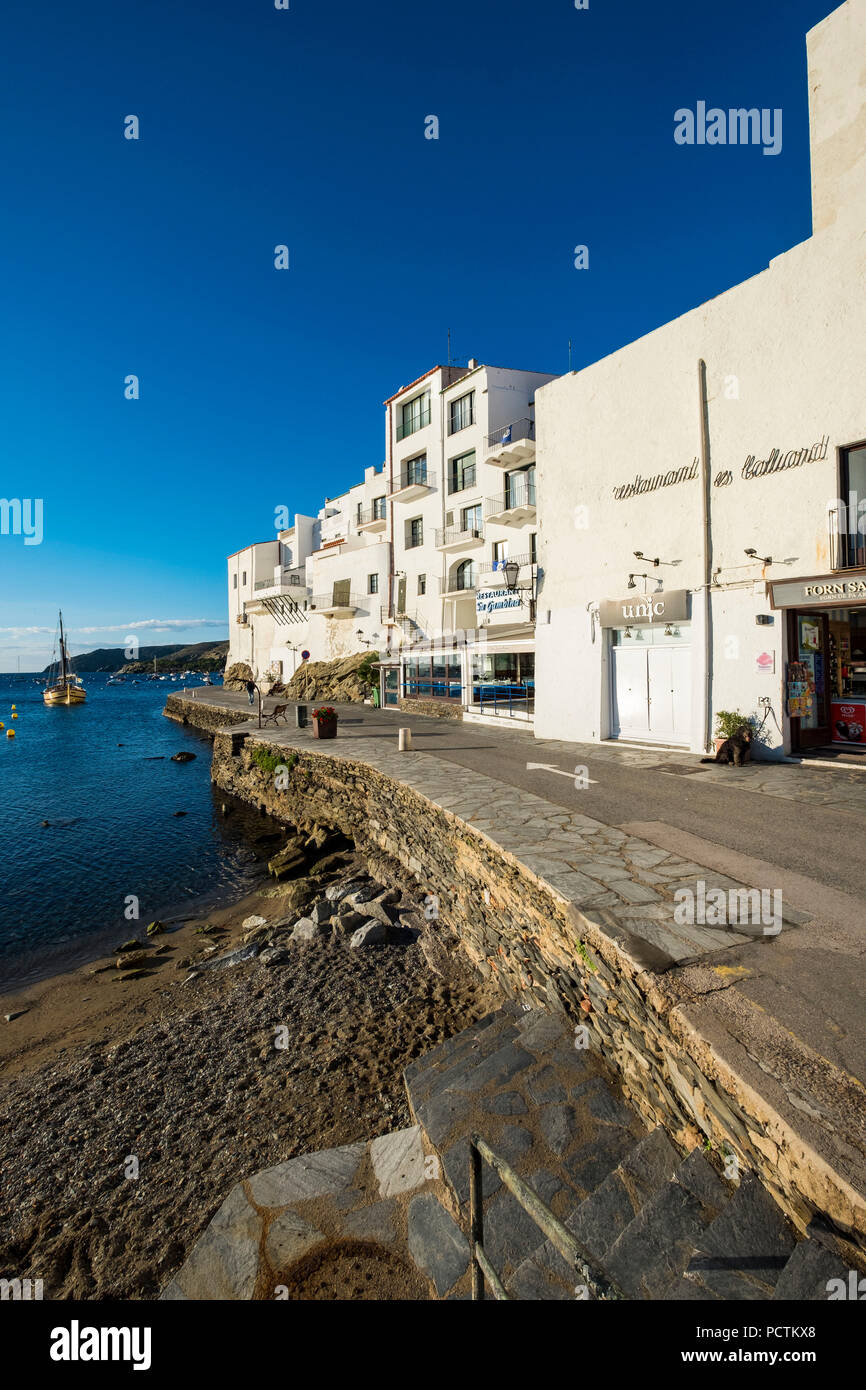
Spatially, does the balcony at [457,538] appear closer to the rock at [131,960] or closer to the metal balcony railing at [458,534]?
the metal balcony railing at [458,534]

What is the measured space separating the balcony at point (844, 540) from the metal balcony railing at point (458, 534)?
736 inches

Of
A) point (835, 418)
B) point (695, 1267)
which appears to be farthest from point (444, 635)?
point (695, 1267)

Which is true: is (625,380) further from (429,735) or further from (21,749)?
(21,749)

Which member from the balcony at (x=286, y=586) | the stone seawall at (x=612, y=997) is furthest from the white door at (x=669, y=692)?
the balcony at (x=286, y=586)

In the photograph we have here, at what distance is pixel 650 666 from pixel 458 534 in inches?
661

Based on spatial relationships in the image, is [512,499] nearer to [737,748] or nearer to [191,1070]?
[737,748]

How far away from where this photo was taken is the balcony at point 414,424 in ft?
104

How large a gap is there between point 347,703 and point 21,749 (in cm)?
2330

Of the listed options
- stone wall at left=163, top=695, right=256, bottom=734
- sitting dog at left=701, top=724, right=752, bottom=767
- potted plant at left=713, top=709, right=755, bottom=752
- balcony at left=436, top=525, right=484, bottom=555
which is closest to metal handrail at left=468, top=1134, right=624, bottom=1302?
sitting dog at left=701, top=724, right=752, bottom=767

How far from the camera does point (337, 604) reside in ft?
129

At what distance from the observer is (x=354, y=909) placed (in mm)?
9977

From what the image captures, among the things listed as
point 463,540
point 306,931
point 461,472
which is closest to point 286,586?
point 461,472

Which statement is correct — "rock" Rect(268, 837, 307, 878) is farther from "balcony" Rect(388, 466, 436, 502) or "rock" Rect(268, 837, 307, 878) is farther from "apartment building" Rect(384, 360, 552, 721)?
"balcony" Rect(388, 466, 436, 502)

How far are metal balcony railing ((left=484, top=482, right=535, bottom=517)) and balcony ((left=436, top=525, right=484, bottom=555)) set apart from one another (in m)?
1.12
